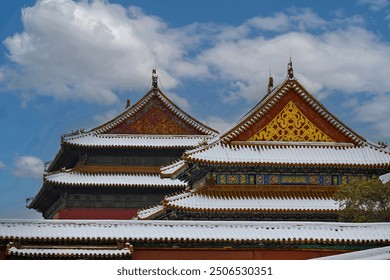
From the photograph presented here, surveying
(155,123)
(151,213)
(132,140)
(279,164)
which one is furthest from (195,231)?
(155,123)

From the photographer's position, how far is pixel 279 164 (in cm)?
3203

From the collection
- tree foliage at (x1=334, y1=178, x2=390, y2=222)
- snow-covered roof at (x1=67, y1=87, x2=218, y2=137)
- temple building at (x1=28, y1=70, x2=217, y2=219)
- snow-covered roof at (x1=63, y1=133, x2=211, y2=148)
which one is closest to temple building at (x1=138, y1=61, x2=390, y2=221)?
tree foliage at (x1=334, y1=178, x2=390, y2=222)

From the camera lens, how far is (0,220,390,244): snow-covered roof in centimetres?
2527

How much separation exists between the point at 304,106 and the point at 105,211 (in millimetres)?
14016

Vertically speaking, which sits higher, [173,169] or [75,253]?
[173,169]

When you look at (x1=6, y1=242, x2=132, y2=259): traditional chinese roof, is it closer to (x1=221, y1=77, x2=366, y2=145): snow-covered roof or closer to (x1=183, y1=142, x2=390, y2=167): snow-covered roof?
(x1=183, y1=142, x2=390, y2=167): snow-covered roof

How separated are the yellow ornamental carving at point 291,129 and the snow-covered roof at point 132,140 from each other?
1027 cm

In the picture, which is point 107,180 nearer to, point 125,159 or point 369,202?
point 125,159

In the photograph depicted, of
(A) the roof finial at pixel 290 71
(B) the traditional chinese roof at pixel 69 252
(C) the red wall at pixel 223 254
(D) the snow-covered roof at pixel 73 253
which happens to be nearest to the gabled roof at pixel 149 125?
(A) the roof finial at pixel 290 71

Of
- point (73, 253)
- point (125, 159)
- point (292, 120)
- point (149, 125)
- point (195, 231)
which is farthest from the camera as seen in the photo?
point (149, 125)

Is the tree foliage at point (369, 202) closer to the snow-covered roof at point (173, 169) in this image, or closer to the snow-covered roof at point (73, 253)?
the snow-covered roof at point (173, 169)

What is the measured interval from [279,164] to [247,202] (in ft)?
6.34

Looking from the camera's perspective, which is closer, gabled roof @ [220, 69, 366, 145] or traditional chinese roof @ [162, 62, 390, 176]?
traditional chinese roof @ [162, 62, 390, 176]

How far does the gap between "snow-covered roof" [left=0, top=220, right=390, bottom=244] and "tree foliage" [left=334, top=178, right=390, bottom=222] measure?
166cm
